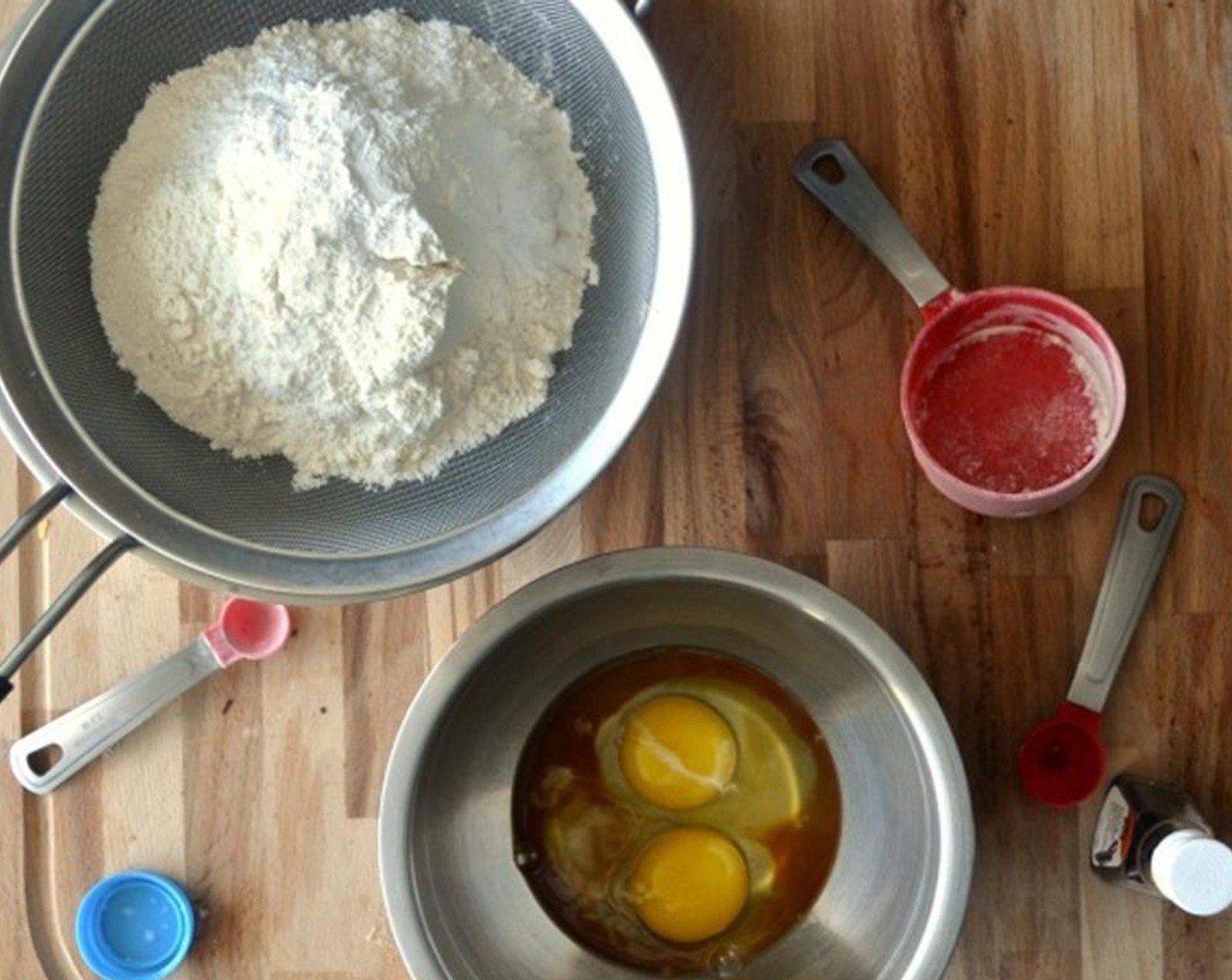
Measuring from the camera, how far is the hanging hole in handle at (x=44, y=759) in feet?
3.79

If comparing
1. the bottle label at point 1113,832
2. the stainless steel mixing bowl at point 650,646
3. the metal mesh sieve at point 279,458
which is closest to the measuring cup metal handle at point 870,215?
the metal mesh sieve at point 279,458

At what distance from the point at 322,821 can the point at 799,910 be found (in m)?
0.37

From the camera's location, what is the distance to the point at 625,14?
996 millimetres

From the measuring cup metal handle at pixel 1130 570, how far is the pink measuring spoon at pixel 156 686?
604 millimetres

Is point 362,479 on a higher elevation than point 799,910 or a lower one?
higher

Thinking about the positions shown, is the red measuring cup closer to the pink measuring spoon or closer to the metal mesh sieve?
the metal mesh sieve

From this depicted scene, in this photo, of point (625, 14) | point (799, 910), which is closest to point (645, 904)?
point (799, 910)

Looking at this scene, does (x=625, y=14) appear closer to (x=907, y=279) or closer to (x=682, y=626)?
(x=907, y=279)

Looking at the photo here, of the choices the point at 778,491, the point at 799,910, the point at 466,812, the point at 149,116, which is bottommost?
the point at 799,910

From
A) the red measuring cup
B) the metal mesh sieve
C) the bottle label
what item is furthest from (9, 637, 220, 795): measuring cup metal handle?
the bottle label

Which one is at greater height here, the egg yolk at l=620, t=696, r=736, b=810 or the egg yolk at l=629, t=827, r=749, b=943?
the egg yolk at l=620, t=696, r=736, b=810

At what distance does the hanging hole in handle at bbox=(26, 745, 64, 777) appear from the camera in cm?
116

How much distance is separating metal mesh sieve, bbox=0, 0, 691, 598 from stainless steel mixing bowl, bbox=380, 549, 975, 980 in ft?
0.31

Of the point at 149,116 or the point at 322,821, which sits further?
the point at 322,821
